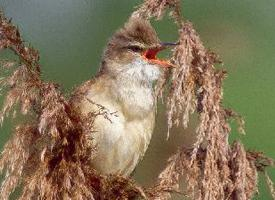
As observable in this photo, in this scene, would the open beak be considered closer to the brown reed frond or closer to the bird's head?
the bird's head

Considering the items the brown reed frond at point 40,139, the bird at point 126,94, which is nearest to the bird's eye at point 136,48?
the bird at point 126,94

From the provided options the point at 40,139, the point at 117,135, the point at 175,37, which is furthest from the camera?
the point at 175,37

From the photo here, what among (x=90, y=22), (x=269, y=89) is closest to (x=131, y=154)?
(x=269, y=89)

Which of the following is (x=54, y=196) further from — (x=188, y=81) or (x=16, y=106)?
(x=188, y=81)

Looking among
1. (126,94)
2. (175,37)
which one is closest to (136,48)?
(126,94)

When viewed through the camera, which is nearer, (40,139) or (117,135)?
(40,139)

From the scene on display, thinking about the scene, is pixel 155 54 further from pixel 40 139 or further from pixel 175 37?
pixel 175 37

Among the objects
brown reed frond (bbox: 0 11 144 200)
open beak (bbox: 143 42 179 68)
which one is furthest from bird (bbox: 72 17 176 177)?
brown reed frond (bbox: 0 11 144 200)

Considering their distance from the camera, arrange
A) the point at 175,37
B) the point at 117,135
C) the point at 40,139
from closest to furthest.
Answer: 1. the point at 40,139
2. the point at 117,135
3. the point at 175,37
